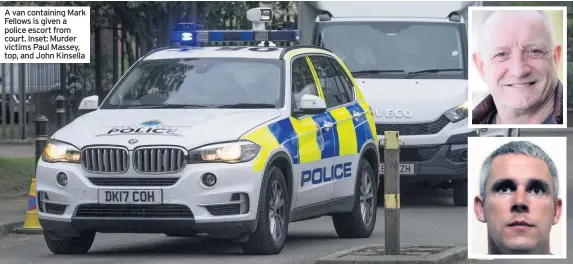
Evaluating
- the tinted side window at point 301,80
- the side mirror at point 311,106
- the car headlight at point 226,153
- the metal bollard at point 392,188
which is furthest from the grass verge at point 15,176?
the metal bollard at point 392,188

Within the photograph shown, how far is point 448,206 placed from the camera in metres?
16.5

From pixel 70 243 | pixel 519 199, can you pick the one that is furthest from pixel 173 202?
pixel 519 199

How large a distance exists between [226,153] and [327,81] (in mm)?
2577

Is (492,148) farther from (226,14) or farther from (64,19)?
(226,14)

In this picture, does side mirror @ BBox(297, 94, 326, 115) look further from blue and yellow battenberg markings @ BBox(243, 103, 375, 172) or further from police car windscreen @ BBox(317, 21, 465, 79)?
police car windscreen @ BBox(317, 21, 465, 79)

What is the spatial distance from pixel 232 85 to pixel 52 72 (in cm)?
1738

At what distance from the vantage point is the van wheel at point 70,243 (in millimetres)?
10812

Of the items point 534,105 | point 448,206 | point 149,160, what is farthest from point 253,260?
point 448,206

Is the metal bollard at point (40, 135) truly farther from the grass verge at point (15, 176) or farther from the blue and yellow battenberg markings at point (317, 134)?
the blue and yellow battenberg markings at point (317, 134)

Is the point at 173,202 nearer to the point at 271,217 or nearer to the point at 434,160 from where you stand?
the point at 271,217

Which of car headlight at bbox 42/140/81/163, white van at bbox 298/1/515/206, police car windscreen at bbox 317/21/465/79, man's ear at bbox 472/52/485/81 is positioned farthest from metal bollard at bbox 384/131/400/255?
police car windscreen at bbox 317/21/465/79

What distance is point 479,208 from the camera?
5965 mm

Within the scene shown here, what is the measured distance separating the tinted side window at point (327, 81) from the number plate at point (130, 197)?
101 inches

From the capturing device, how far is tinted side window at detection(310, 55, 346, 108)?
1232 centimetres
